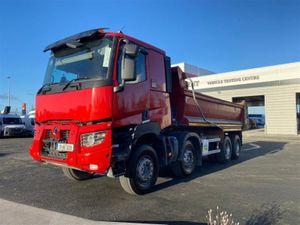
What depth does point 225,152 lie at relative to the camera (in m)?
10.7

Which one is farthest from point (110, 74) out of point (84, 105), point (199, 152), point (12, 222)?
point (199, 152)

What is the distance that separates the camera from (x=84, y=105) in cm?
510

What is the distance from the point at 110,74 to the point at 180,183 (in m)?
3.49

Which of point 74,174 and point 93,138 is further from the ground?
point 93,138

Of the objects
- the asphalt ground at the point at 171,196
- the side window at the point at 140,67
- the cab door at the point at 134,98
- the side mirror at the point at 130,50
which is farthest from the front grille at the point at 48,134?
the side mirror at the point at 130,50

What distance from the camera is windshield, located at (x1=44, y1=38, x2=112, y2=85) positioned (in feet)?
17.2

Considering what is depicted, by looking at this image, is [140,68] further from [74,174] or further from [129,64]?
[74,174]

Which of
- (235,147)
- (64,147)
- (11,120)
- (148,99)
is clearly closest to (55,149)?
(64,147)

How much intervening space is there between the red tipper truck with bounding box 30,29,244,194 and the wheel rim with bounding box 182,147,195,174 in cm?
43

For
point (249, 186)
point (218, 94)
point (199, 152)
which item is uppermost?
point (218, 94)

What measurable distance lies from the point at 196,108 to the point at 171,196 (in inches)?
130

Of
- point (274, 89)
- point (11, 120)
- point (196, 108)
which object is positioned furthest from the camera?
point (11, 120)

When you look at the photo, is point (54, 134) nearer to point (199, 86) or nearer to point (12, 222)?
point (12, 222)

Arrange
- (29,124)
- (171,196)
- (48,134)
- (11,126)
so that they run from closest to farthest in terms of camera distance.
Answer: (48,134) → (171,196) → (11,126) → (29,124)
